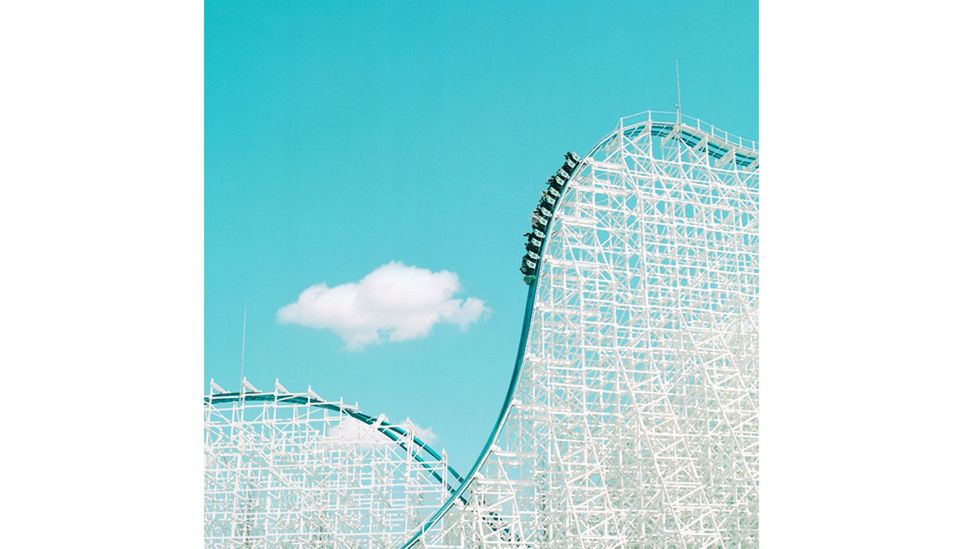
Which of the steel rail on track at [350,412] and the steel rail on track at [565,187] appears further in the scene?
the steel rail on track at [350,412]

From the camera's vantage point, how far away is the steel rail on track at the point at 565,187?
971cm

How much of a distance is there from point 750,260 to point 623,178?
1.56 m

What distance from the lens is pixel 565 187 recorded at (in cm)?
973

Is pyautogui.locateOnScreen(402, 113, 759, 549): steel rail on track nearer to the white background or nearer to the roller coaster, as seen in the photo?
the roller coaster
